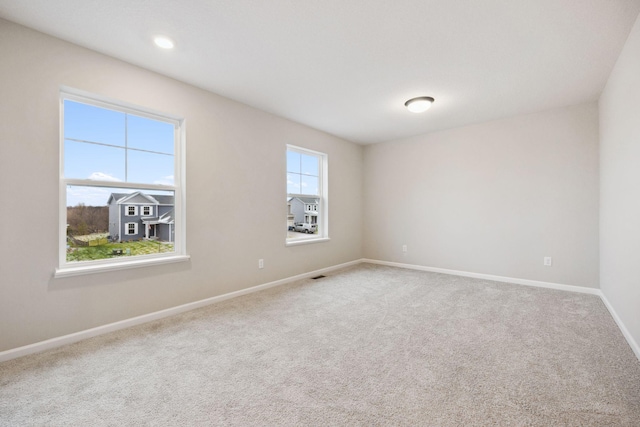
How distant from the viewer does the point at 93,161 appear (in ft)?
8.34

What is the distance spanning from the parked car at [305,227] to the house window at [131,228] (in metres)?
2.22

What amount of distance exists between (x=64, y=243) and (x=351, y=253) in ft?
13.8

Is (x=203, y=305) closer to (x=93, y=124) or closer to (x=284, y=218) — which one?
(x=284, y=218)

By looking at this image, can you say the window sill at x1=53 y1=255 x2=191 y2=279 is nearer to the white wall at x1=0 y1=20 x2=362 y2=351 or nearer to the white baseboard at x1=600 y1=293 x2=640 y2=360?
the white wall at x1=0 y1=20 x2=362 y2=351

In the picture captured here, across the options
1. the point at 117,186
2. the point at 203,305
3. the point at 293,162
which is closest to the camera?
the point at 117,186

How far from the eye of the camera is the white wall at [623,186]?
2082 mm

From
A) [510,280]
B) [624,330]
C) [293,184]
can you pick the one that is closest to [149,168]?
[293,184]

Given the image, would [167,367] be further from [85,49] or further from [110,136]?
[85,49]

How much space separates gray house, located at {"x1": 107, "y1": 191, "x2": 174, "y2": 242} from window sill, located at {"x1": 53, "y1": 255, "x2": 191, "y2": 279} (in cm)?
25

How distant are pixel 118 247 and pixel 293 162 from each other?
2.61 m

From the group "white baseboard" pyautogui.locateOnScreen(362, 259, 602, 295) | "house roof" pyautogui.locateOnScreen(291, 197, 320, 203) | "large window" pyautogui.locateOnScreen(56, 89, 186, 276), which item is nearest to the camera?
"large window" pyautogui.locateOnScreen(56, 89, 186, 276)

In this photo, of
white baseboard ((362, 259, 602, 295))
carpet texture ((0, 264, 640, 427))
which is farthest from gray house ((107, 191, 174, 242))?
white baseboard ((362, 259, 602, 295))

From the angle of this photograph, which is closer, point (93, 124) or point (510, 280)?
point (93, 124)

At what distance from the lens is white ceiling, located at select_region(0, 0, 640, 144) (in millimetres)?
1936
